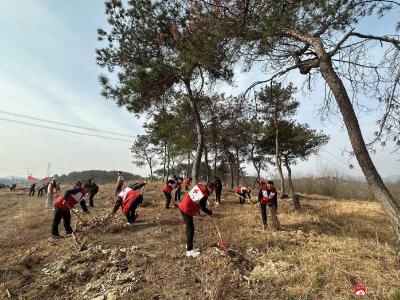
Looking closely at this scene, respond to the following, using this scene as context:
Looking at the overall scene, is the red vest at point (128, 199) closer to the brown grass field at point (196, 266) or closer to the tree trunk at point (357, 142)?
the brown grass field at point (196, 266)

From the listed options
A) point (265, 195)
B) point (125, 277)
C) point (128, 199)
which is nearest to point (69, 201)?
point (128, 199)

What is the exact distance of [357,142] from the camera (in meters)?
7.66

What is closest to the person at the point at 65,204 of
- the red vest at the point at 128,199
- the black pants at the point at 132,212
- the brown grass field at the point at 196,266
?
the brown grass field at the point at 196,266

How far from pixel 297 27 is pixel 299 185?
35809 mm

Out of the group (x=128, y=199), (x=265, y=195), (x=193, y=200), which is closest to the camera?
(x=193, y=200)

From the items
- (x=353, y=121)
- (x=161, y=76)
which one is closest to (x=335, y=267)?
(x=353, y=121)

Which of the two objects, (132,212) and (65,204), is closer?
(65,204)

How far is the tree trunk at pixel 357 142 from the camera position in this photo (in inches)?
283

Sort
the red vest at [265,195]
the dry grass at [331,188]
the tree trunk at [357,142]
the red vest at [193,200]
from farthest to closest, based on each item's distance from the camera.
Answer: the dry grass at [331,188], the red vest at [265,195], the red vest at [193,200], the tree trunk at [357,142]

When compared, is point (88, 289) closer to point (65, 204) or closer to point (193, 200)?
point (193, 200)

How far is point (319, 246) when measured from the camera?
8344 mm

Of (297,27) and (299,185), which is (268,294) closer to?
(297,27)

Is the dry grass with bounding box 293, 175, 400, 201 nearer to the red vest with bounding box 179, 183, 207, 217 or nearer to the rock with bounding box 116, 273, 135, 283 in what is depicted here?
the red vest with bounding box 179, 183, 207, 217

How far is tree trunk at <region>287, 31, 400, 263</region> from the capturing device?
7176 millimetres
